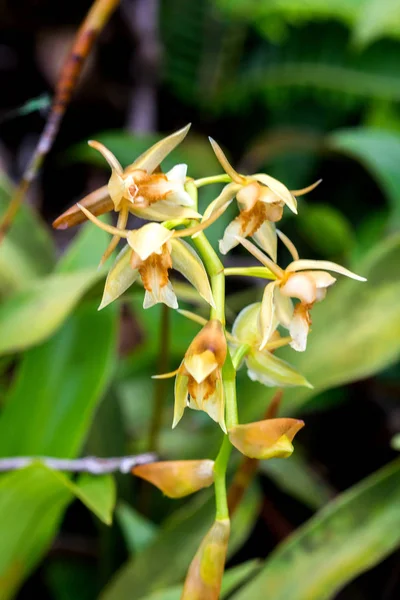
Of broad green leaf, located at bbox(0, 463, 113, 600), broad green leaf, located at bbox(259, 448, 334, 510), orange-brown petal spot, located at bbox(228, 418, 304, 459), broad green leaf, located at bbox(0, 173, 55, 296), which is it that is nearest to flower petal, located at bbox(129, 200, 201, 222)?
orange-brown petal spot, located at bbox(228, 418, 304, 459)

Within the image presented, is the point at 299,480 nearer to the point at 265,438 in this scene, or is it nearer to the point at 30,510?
the point at 30,510

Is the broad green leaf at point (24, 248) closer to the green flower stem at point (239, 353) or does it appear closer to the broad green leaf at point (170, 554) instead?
the broad green leaf at point (170, 554)

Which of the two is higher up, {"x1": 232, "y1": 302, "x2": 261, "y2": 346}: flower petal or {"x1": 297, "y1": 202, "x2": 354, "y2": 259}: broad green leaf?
{"x1": 232, "y1": 302, "x2": 261, "y2": 346}: flower petal

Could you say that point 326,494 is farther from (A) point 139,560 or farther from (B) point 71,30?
(B) point 71,30

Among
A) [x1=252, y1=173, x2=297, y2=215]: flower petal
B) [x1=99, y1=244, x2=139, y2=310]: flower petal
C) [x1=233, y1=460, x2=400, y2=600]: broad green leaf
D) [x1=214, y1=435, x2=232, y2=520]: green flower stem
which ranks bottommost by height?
[x1=233, y1=460, x2=400, y2=600]: broad green leaf

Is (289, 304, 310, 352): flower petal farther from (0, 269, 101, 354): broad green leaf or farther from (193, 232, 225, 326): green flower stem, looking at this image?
(0, 269, 101, 354): broad green leaf

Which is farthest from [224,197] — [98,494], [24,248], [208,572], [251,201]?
[24,248]

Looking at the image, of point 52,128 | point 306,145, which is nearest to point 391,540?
point 52,128

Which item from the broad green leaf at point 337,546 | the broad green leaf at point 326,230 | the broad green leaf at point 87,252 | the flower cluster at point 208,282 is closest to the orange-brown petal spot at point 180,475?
the flower cluster at point 208,282
